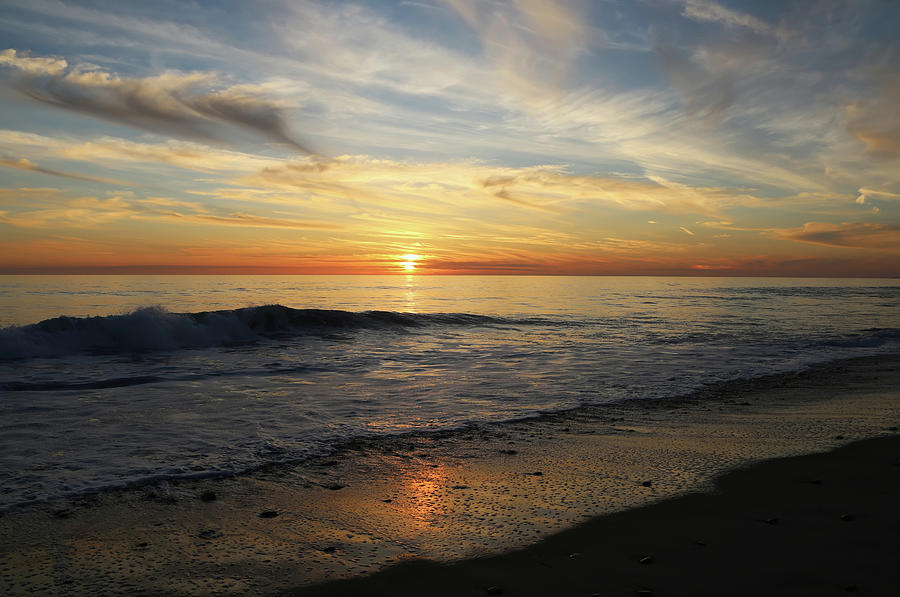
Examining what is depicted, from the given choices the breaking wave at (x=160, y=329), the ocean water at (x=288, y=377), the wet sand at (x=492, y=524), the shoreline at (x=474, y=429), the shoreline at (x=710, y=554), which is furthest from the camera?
the breaking wave at (x=160, y=329)

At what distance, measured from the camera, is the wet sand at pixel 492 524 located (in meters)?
3.70

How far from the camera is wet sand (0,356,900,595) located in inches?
146

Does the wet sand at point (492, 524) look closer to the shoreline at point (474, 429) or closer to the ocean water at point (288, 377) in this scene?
the shoreline at point (474, 429)

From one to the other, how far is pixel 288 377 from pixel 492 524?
10138mm

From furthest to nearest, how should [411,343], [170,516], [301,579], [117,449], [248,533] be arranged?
1. [411,343]
2. [117,449]
3. [170,516]
4. [248,533]
5. [301,579]

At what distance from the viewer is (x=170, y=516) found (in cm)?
487

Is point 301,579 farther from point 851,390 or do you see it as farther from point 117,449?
point 851,390

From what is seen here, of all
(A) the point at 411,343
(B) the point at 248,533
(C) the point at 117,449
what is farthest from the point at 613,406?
(A) the point at 411,343

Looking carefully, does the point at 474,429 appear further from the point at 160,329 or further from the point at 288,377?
the point at 160,329

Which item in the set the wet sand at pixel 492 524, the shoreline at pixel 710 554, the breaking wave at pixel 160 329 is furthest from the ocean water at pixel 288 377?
the shoreline at pixel 710 554

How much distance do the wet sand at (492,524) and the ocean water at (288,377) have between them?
3.67ft

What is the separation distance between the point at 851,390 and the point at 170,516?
1342 cm

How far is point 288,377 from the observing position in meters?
13.6

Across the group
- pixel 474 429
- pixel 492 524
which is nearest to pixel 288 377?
pixel 474 429
